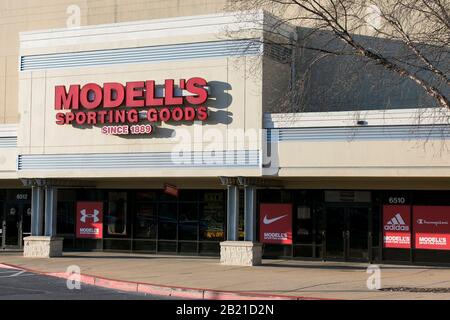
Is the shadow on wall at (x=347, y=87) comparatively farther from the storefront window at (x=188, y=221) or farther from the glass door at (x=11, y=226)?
the glass door at (x=11, y=226)

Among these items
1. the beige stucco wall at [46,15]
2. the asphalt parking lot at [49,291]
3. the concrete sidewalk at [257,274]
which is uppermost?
the beige stucco wall at [46,15]

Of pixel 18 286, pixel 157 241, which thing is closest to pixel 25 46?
pixel 157 241

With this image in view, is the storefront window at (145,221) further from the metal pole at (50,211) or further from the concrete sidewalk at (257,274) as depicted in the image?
the metal pole at (50,211)

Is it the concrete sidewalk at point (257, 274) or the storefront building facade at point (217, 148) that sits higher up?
the storefront building facade at point (217, 148)

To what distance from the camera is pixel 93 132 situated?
1026 inches

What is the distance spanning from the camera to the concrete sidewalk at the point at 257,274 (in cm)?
1684

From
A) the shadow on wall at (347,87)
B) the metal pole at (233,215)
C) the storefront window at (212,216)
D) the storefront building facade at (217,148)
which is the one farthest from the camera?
the storefront window at (212,216)

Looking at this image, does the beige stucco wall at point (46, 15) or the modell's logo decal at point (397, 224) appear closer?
the modell's logo decal at point (397, 224)

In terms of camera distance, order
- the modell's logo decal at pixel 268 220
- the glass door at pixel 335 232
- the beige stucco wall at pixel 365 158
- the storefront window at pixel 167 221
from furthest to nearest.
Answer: the storefront window at pixel 167 221 < the modell's logo decal at pixel 268 220 < the glass door at pixel 335 232 < the beige stucco wall at pixel 365 158

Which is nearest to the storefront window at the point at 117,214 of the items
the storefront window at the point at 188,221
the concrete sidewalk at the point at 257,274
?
the concrete sidewalk at the point at 257,274

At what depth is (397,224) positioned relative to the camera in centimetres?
2522

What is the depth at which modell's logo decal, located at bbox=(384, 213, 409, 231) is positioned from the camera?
82.4 feet

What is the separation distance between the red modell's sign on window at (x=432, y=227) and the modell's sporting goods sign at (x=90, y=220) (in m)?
12.9
